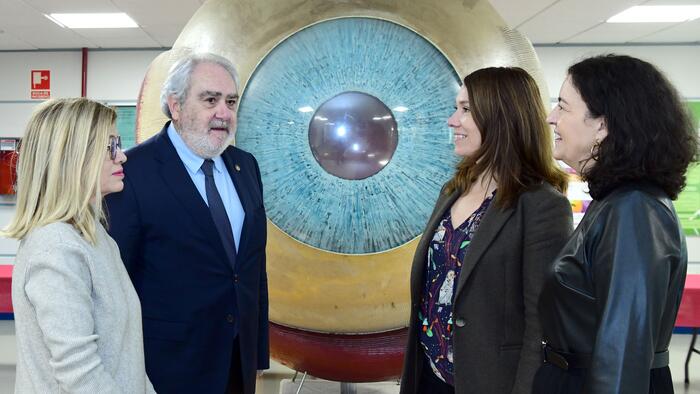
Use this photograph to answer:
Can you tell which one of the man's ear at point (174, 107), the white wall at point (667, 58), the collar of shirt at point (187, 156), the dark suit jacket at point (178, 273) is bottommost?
the dark suit jacket at point (178, 273)

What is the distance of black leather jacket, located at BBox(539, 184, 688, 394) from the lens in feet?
2.76

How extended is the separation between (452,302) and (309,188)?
0.39 m

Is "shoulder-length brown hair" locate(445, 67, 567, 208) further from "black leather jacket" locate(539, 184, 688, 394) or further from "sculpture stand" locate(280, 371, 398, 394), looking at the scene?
"sculpture stand" locate(280, 371, 398, 394)

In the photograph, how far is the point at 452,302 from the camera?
1206 millimetres

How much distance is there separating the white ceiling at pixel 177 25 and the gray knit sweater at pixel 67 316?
14.4ft

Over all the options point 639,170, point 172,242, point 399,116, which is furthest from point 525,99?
point 172,242

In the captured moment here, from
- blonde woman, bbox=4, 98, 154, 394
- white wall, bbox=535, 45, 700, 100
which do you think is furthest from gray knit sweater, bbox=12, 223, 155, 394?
white wall, bbox=535, 45, 700, 100

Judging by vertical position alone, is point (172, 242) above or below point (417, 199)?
below

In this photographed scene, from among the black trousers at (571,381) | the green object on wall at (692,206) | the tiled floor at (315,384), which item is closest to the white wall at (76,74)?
the green object on wall at (692,206)

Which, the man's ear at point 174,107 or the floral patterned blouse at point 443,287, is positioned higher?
the man's ear at point 174,107

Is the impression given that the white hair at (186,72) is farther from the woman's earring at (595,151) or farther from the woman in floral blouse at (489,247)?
the woman's earring at (595,151)

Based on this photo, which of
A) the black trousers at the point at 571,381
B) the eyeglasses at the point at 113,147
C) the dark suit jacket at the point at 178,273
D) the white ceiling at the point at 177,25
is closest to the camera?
the black trousers at the point at 571,381

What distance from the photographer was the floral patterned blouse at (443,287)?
4.05 ft

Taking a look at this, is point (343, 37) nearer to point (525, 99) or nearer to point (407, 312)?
point (525, 99)
